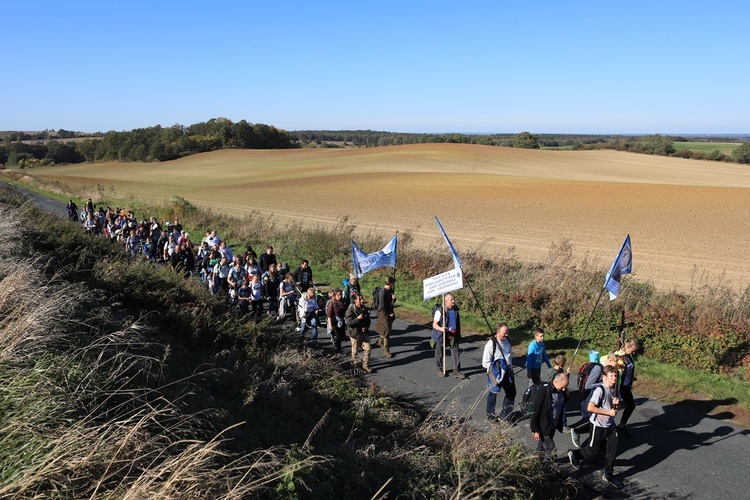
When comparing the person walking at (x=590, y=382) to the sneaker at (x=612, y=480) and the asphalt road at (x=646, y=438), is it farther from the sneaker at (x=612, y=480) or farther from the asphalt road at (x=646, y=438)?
the sneaker at (x=612, y=480)

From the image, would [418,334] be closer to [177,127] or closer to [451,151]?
[451,151]

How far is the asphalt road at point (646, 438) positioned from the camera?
259 inches

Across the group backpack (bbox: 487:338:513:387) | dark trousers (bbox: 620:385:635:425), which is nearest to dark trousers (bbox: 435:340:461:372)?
backpack (bbox: 487:338:513:387)

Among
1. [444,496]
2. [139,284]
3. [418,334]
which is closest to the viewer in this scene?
[444,496]

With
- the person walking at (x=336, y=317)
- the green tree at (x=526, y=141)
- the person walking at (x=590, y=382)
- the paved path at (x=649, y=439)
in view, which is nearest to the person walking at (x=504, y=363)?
the paved path at (x=649, y=439)

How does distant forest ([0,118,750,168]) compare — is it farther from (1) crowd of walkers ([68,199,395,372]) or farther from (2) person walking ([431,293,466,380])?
(2) person walking ([431,293,466,380])

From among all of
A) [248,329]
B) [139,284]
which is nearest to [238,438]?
[248,329]

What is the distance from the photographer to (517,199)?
38719 mm

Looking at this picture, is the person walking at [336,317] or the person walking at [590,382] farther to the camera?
the person walking at [336,317]

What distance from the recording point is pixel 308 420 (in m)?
6.81

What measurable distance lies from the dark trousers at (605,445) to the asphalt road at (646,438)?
21 centimetres

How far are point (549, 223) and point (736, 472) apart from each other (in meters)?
23.2

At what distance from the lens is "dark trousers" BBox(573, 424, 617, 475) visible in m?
6.68

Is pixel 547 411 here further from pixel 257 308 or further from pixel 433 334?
pixel 257 308
